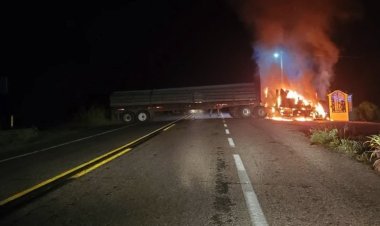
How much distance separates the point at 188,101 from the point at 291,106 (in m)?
8.18

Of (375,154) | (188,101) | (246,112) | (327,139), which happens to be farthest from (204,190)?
(188,101)

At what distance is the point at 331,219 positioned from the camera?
15.4 feet

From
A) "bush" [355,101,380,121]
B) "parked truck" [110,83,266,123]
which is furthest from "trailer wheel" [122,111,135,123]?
"bush" [355,101,380,121]

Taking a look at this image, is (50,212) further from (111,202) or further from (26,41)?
(26,41)

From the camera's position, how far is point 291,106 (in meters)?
29.0

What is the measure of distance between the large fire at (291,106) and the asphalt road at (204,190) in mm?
18371

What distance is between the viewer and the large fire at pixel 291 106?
28055 mm

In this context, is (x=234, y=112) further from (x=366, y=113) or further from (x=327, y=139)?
(x=327, y=139)

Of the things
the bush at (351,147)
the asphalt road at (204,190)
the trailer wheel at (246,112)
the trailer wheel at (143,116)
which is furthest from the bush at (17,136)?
the trailer wheel at (246,112)

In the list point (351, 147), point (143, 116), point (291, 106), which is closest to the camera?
point (351, 147)

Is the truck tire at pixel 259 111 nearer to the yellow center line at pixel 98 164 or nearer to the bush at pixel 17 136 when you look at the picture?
the bush at pixel 17 136

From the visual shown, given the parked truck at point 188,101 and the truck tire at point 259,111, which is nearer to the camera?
the parked truck at point 188,101

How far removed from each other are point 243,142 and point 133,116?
20559 millimetres

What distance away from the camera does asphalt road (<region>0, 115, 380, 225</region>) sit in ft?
16.1
